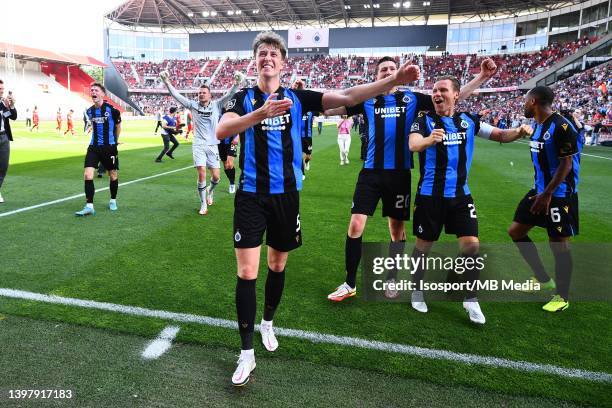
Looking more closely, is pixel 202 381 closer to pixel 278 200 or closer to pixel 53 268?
pixel 278 200

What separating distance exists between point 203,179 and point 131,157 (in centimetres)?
1023

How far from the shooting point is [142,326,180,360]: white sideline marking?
3246 mm

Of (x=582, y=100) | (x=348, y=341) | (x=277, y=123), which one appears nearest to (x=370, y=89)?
(x=277, y=123)

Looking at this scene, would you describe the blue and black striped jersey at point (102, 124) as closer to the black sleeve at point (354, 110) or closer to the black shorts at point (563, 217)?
the black sleeve at point (354, 110)

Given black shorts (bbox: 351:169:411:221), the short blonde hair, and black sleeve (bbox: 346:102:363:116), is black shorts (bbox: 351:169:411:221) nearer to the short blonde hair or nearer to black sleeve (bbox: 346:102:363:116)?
black sleeve (bbox: 346:102:363:116)

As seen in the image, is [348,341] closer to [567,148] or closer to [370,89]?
[370,89]

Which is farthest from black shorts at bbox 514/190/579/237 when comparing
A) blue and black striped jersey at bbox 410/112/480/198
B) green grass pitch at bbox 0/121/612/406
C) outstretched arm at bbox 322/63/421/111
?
outstretched arm at bbox 322/63/421/111

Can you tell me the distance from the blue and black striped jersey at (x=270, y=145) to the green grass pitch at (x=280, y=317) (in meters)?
1.34

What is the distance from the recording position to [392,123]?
4.30 m

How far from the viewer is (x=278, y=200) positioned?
3090 millimetres

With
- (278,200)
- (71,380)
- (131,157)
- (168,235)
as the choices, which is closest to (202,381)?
(71,380)

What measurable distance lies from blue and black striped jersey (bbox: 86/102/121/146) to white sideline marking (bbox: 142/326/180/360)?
5.36m

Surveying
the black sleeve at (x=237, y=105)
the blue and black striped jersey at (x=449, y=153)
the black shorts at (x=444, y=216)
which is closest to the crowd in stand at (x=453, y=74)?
the blue and black striped jersey at (x=449, y=153)

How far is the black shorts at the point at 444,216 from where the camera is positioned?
3840 millimetres
